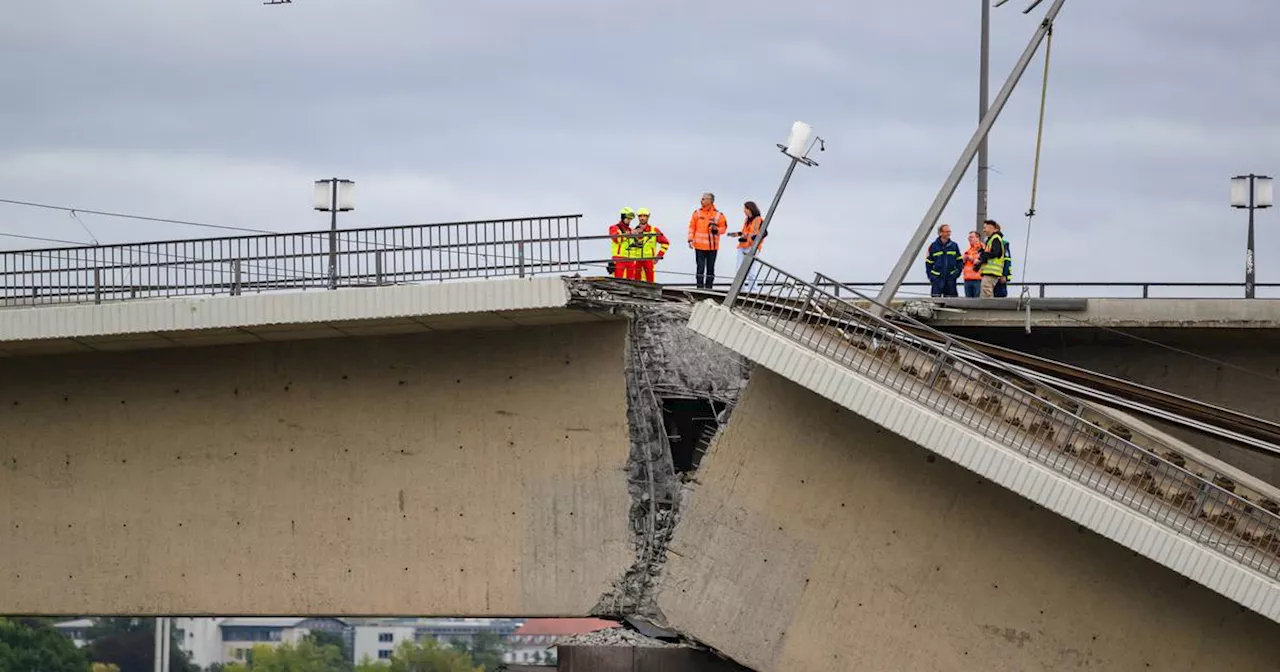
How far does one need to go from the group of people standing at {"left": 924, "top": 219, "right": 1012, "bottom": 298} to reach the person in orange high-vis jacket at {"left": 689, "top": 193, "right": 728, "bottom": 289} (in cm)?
278

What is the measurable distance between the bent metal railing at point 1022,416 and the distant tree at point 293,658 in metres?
90.2

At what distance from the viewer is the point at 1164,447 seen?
19.2 metres

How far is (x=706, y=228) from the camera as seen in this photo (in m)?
23.8

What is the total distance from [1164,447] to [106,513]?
11587 mm

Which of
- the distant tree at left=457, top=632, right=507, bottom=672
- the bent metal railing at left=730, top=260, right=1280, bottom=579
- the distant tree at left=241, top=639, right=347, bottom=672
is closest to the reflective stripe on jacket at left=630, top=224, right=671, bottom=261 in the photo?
the bent metal railing at left=730, top=260, right=1280, bottom=579

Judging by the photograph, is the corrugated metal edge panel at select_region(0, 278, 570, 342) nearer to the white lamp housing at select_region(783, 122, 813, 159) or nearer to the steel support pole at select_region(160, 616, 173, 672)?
the white lamp housing at select_region(783, 122, 813, 159)

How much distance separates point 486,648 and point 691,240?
99.4m

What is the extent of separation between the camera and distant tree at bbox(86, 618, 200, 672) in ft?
359

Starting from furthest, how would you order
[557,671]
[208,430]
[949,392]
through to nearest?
[557,671] → [208,430] → [949,392]

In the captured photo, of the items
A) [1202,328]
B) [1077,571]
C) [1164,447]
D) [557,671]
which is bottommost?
[557,671]

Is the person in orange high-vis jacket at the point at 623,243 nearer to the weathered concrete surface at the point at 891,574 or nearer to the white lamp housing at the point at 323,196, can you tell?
the weathered concrete surface at the point at 891,574

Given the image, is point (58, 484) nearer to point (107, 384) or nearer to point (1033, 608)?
point (107, 384)

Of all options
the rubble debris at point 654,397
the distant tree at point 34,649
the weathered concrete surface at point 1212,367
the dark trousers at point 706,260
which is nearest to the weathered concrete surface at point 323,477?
the rubble debris at point 654,397

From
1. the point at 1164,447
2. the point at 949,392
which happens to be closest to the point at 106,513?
the point at 949,392
